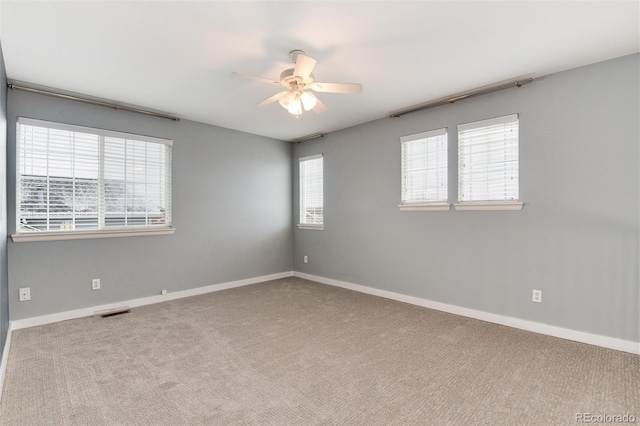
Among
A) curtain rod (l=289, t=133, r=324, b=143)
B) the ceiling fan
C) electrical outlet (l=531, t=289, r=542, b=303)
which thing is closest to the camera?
the ceiling fan

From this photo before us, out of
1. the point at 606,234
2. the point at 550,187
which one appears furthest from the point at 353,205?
the point at 606,234

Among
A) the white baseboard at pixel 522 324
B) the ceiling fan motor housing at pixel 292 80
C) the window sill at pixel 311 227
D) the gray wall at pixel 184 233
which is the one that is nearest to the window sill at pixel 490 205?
the white baseboard at pixel 522 324

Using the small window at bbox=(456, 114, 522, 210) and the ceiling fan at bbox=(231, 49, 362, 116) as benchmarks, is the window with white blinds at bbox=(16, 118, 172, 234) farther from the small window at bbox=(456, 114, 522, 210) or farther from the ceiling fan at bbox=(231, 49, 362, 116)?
the small window at bbox=(456, 114, 522, 210)

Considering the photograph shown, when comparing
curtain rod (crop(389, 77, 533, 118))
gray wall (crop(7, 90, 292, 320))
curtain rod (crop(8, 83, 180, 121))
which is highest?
curtain rod (crop(389, 77, 533, 118))

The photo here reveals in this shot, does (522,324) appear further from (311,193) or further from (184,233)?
(184,233)

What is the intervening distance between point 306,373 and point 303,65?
2.32 m

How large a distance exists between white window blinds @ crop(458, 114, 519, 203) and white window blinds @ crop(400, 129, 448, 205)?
8.9 inches

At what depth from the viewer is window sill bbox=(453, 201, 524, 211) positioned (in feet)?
10.1

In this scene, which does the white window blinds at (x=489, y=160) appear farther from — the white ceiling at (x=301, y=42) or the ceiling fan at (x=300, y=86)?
the ceiling fan at (x=300, y=86)

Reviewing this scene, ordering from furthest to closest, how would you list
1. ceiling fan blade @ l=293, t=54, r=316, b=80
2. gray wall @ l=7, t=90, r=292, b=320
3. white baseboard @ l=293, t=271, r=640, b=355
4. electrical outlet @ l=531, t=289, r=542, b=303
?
gray wall @ l=7, t=90, r=292, b=320, electrical outlet @ l=531, t=289, r=542, b=303, white baseboard @ l=293, t=271, r=640, b=355, ceiling fan blade @ l=293, t=54, r=316, b=80

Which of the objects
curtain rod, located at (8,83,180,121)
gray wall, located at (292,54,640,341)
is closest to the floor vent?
curtain rod, located at (8,83,180,121)

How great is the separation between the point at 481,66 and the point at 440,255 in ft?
6.87

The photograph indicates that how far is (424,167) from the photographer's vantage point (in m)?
3.88

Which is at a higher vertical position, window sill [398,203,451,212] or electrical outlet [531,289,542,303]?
window sill [398,203,451,212]
